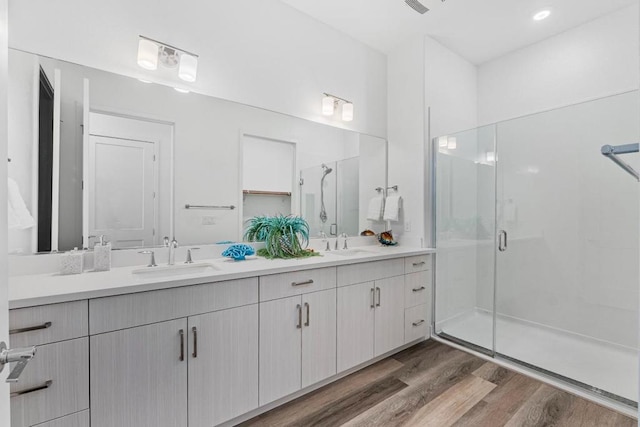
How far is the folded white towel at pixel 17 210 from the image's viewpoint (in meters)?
1.40

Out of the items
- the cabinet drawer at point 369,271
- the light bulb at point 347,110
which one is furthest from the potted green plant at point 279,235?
the light bulb at point 347,110

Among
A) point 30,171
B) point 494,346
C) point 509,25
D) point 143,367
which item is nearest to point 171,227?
point 30,171

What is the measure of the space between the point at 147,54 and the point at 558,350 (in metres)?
3.82

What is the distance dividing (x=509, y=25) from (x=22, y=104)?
3.69 metres

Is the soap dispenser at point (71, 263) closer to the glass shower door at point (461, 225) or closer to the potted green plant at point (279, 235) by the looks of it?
the potted green plant at point (279, 235)

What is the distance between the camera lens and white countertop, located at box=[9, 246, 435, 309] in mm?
1117

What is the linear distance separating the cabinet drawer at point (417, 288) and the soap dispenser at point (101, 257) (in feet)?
6.97

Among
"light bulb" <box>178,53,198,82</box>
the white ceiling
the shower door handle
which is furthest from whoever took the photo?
the shower door handle

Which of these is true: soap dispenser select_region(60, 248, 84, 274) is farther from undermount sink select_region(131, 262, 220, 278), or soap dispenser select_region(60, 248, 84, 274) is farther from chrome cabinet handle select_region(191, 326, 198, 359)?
chrome cabinet handle select_region(191, 326, 198, 359)

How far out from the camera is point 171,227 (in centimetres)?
190

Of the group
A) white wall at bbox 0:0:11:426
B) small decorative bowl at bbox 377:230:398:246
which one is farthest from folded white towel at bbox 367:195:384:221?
white wall at bbox 0:0:11:426

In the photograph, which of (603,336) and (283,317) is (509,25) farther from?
(283,317)

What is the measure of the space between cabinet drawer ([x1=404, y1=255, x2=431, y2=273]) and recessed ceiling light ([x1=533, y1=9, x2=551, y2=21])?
7.63 feet

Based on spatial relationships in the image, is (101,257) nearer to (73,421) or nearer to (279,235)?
(73,421)
